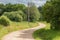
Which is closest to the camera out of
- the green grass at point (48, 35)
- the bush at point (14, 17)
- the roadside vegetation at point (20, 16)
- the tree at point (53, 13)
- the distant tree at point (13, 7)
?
the green grass at point (48, 35)

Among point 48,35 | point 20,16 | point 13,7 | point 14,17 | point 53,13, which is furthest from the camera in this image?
point 13,7

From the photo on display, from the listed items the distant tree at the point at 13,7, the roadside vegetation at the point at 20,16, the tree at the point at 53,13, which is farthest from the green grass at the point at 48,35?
the distant tree at the point at 13,7

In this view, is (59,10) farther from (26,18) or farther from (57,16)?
(26,18)

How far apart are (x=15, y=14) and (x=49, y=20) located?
31195mm

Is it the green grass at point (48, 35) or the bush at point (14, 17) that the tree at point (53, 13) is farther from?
the bush at point (14, 17)

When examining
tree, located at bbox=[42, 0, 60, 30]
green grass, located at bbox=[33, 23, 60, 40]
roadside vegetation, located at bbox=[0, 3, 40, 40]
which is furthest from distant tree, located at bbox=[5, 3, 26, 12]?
green grass, located at bbox=[33, 23, 60, 40]

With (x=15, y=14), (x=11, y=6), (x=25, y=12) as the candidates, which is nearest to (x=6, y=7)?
(x=11, y=6)

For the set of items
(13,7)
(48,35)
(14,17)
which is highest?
(48,35)

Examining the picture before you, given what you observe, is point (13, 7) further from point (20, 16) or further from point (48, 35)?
point (48, 35)

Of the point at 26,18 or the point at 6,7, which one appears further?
the point at 6,7

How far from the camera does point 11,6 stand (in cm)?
8306

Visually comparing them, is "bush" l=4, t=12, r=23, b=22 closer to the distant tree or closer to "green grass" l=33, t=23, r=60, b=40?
the distant tree

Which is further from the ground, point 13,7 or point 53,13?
point 53,13

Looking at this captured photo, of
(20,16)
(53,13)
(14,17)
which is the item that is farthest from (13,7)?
(53,13)
